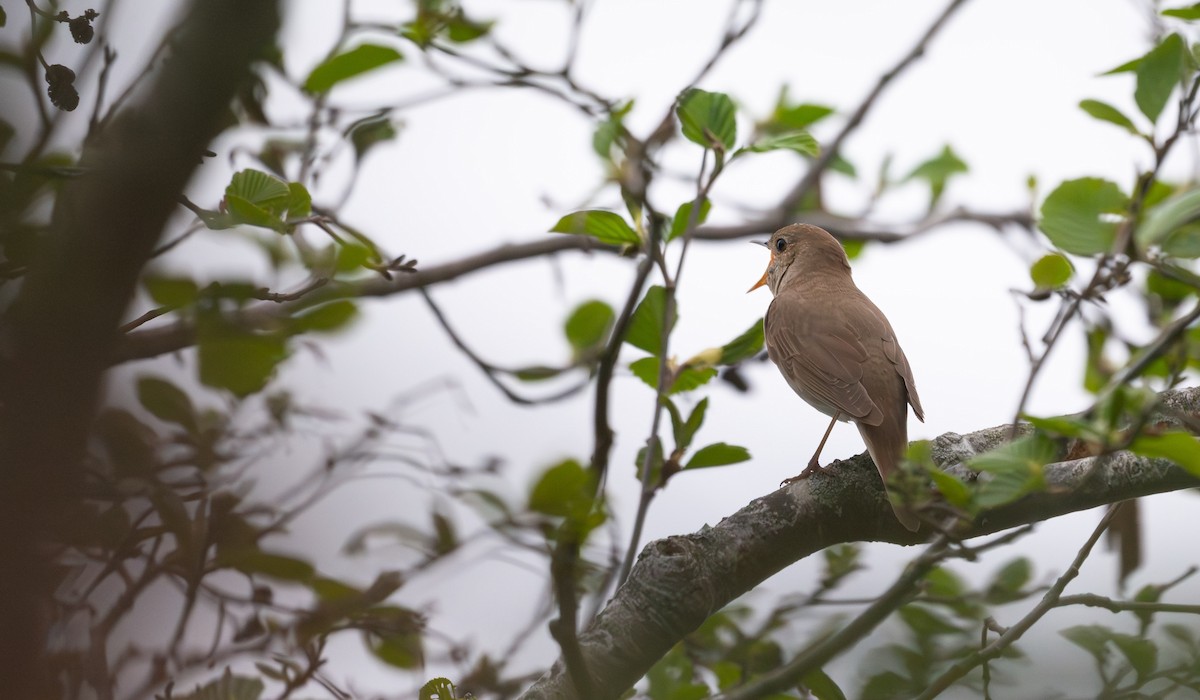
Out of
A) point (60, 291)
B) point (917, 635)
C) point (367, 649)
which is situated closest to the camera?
point (60, 291)

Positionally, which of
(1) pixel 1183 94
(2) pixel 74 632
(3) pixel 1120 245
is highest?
(1) pixel 1183 94

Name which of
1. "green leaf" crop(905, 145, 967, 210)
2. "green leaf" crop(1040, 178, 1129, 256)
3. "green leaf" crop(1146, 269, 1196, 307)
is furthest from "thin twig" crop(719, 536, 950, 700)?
"green leaf" crop(905, 145, 967, 210)

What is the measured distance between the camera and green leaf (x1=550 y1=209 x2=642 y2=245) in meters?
1.68

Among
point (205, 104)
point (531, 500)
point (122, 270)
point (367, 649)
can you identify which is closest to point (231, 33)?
point (205, 104)

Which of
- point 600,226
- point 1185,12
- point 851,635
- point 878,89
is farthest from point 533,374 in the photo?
point 878,89

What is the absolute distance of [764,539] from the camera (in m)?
1.70

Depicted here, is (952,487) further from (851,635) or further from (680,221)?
(680,221)

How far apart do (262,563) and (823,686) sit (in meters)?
0.92

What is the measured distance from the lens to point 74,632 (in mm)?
810

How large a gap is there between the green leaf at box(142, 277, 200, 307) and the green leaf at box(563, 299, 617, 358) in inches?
40.3

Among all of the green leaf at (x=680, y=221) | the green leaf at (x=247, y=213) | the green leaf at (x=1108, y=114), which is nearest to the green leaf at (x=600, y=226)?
the green leaf at (x=680, y=221)

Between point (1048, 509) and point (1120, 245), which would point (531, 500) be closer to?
point (1120, 245)

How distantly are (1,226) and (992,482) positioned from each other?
3.22 feet

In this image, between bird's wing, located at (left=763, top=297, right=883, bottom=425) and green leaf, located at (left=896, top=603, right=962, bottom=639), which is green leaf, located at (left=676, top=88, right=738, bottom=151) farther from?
bird's wing, located at (left=763, top=297, right=883, bottom=425)
